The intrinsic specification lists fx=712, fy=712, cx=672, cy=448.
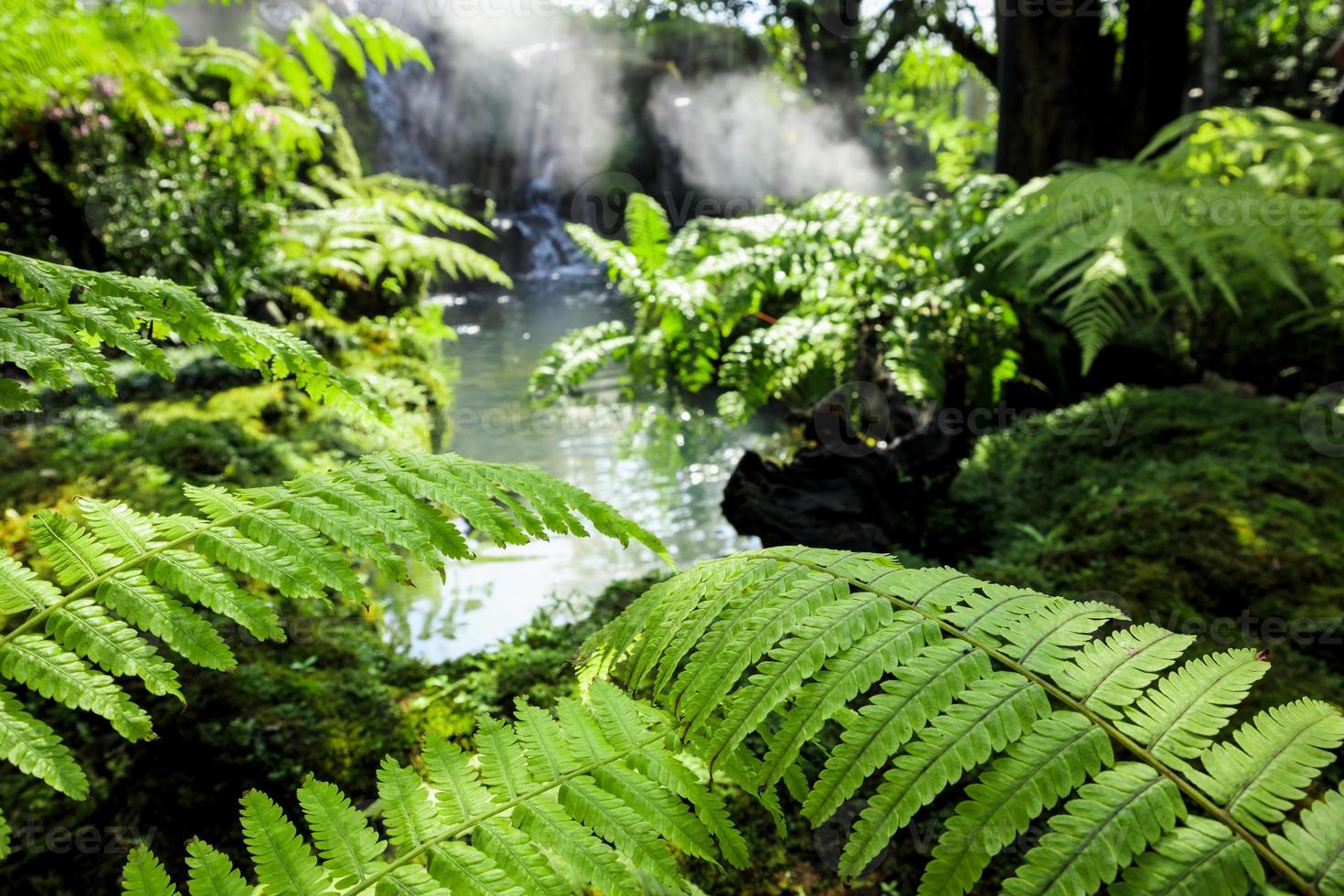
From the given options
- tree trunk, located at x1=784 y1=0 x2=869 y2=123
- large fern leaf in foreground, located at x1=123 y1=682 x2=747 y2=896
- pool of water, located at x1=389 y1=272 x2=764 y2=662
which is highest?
tree trunk, located at x1=784 y1=0 x2=869 y2=123

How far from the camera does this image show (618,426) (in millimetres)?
5402

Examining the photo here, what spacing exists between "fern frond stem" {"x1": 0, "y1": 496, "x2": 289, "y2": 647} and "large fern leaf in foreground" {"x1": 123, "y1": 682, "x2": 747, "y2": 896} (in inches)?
11.9

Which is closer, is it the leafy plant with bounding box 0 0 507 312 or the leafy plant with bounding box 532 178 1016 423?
the leafy plant with bounding box 532 178 1016 423

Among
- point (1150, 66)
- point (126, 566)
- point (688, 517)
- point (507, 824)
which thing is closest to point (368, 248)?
point (688, 517)

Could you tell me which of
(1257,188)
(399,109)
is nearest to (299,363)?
(1257,188)

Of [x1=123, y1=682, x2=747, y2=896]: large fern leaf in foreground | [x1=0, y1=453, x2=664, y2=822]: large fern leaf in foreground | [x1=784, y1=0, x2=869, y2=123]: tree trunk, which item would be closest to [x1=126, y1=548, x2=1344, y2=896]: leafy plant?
[x1=123, y1=682, x2=747, y2=896]: large fern leaf in foreground

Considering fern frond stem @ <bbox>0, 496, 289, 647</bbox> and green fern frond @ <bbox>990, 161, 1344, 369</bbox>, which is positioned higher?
green fern frond @ <bbox>990, 161, 1344, 369</bbox>

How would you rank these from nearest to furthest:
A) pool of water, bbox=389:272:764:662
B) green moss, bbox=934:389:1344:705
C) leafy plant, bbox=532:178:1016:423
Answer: green moss, bbox=934:389:1344:705
leafy plant, bbox=532:178:1016:423
pool of water, bbox=389:272:764:662

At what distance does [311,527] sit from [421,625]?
2112mm
